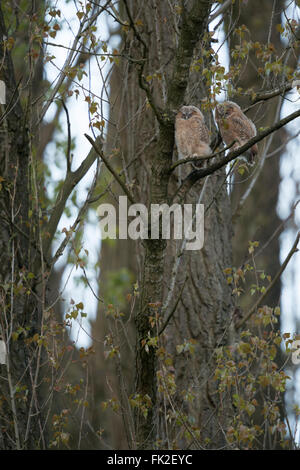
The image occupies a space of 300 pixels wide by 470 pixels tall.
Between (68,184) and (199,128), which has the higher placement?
(199,128)

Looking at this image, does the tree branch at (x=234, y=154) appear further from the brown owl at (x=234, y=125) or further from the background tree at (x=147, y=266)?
the brown owl at (x=234, y=125)

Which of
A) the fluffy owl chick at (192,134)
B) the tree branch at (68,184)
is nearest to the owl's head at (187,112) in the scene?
the fluffy owl chick at (192,134)

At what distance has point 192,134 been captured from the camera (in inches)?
169

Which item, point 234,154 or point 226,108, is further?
point 226,108

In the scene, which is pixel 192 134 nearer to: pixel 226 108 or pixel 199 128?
pixel 199 128

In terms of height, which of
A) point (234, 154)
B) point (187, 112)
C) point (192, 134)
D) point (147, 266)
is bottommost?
point (147, 266)

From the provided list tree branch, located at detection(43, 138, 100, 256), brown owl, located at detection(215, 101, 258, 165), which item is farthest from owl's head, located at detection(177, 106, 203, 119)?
tree branch, located at detection(43, 138, 100, 256)

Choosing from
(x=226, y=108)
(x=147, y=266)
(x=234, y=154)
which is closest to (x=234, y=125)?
(x=226, y=108)

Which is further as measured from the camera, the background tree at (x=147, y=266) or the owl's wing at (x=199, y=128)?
the owl's wing at (x=199, y=128)

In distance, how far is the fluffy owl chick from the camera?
4.23 meters

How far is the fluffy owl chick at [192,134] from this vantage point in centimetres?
423

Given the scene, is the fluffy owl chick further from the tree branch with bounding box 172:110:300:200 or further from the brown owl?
the tree branch with bounding box 172:110:300:200
